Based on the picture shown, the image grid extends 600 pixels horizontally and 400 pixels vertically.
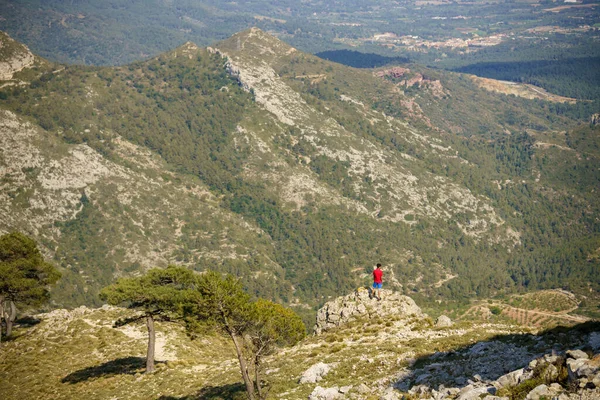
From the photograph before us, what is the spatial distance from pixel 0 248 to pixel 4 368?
17742 mm

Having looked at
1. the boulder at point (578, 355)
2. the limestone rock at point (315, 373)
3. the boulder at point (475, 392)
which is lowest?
the limestone rock at point (315, 373)

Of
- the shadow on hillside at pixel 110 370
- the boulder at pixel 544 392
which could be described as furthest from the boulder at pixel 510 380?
the shadow on hillside at pixel 110 370

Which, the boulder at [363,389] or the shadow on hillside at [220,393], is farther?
the shadow on hillside at [220,393]

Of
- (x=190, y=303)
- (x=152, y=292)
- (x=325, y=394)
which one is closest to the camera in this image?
(x=325, y=394)

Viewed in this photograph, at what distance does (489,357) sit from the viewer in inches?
1768

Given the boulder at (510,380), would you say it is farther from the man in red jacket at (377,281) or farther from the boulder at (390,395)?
the man in red jacket at (377,281)

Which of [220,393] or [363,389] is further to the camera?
[220,393]

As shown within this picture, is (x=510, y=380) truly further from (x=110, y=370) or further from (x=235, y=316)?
(x=110, y=370)

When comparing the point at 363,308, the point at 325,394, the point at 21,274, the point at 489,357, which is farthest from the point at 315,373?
the point at 21,274

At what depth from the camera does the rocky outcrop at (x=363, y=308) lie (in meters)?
72.9

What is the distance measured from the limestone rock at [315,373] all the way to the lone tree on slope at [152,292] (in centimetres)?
1869

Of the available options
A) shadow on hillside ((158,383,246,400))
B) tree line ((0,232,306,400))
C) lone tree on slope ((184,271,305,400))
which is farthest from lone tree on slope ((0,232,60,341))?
lone tree on slope ((184,271,305,400))

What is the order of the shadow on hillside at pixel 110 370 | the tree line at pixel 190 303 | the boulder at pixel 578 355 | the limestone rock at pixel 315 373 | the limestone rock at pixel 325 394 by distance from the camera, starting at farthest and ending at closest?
the shadow on hillside at pixel 110 370 → the limestone rock at pixel 315 373 → the tree line at pixel 190 303 → the limestone rock at pixel 325 394 → the boulder at pixel 578 355

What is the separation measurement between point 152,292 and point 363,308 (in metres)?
29.2
